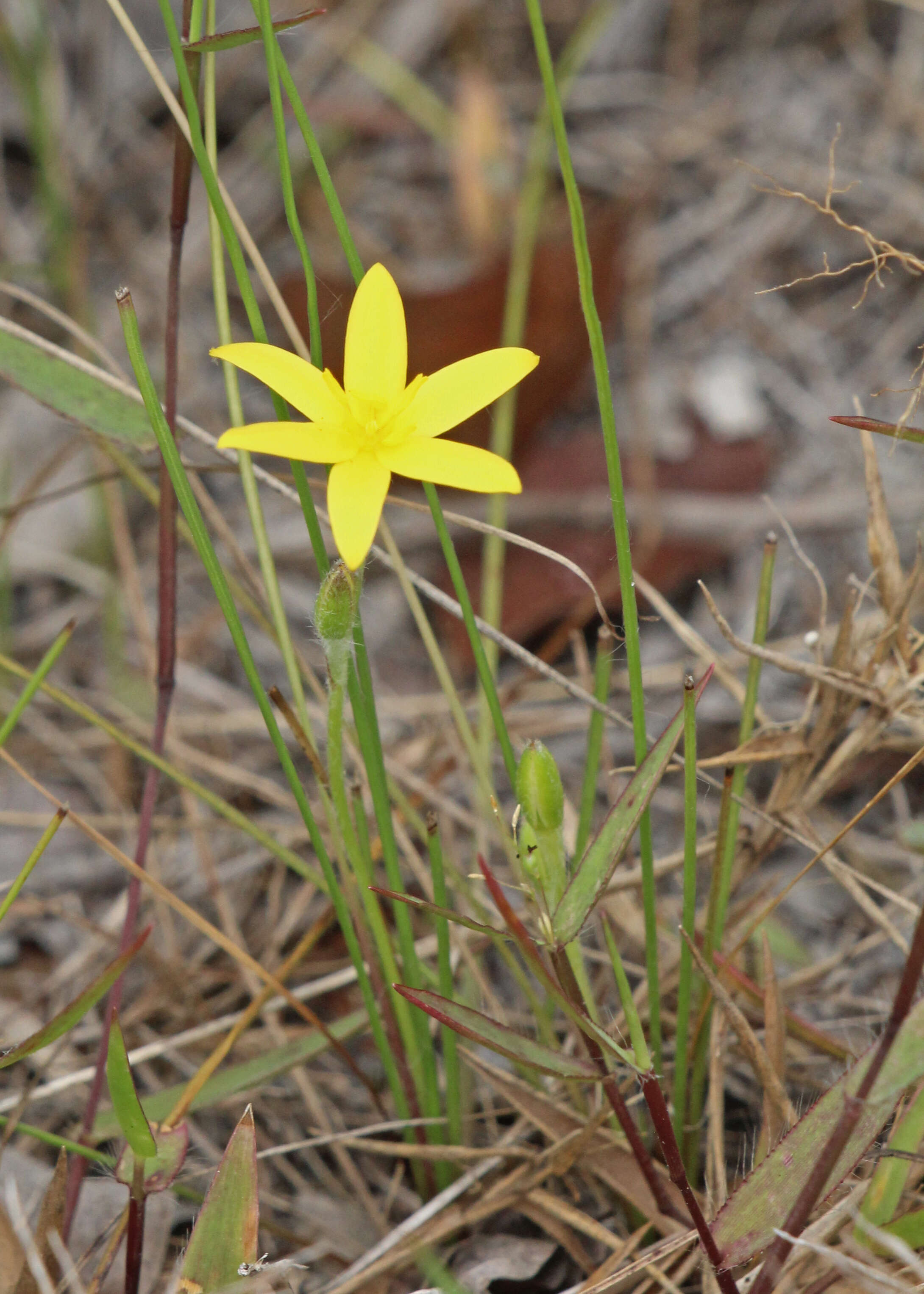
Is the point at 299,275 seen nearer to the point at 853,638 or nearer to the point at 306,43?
the point at 306,43

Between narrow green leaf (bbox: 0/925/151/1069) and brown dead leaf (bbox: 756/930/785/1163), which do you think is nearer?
Answer: narrow green leaf (bbox: 0/925/151/1069)

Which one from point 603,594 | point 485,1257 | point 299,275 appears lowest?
point 485,1257

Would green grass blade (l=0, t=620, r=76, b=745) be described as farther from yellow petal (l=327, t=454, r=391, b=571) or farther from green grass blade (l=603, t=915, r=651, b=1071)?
green grass blade (l=603, t=915, r=651, b=1071)

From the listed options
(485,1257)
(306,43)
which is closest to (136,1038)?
(485,1257)

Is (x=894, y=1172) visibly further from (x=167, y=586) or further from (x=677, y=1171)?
(x=167, y=586)

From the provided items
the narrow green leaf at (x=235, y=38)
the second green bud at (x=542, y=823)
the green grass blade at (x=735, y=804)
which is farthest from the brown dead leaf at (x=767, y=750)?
the narrow green leaf at (x=235, y=38)

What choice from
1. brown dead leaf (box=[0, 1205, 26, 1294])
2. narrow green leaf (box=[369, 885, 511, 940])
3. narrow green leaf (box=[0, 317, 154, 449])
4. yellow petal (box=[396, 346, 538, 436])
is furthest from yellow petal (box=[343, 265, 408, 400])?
brown dead leaf (box=[0, 1205, 26, 1294])
